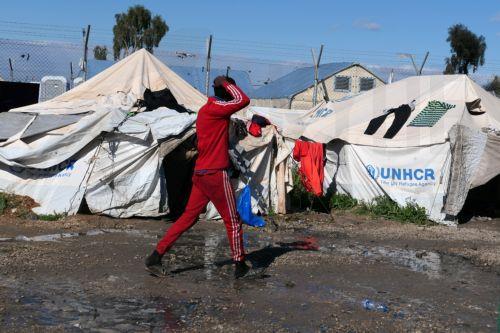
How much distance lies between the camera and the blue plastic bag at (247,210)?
32.9ft

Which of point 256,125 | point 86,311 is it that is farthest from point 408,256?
point 86,311

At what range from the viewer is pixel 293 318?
5.36 m

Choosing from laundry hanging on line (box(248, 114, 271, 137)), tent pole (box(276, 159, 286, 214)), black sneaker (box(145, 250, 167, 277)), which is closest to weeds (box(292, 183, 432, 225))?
tent pole (box(276, 159, 286, 214))

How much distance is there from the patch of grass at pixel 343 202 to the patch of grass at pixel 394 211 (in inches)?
7.8

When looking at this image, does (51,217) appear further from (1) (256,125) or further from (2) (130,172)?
(1) (256,125)

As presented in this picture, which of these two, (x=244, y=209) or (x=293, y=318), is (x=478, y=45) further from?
(x=293, y=318)

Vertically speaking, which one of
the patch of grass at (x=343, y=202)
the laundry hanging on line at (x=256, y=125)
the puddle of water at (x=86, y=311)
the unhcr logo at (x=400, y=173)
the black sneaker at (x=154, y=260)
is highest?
the laundry hanging on line at (x=256, y=125)

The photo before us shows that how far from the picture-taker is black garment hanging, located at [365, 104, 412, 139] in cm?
1207

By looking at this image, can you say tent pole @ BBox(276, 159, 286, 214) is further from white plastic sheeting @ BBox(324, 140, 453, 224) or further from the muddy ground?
white plastic sheeting @ BBox(324, 140, 453, 224)

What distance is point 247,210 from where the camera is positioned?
33.2ft

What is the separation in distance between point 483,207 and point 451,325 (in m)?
8.00

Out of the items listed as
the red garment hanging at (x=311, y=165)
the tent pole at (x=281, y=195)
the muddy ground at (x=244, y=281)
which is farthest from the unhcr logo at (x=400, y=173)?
the tent pole at (x=281, y=195)

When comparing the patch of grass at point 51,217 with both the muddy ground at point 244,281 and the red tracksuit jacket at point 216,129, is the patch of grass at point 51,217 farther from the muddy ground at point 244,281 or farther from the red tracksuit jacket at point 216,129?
the red tracksuit jacket at point 216,129

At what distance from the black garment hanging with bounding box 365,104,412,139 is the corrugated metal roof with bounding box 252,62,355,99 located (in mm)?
16701
